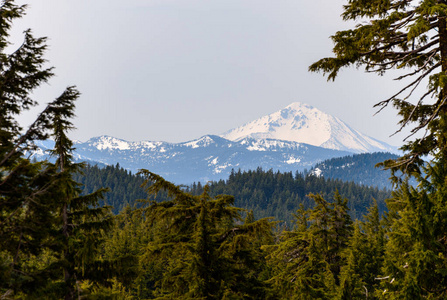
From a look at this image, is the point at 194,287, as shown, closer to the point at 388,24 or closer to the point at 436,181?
the point at 436,181

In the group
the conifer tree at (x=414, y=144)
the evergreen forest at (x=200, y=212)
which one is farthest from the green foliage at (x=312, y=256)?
the conifer tree at (x=414, y=144)

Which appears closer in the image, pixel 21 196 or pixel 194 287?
pixel 21 196

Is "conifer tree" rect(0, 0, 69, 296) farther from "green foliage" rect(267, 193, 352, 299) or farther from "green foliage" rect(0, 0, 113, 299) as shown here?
"green foliage" rect(267, 193, 352, 299)

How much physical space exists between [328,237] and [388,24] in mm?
14581

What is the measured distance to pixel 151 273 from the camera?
142 feet

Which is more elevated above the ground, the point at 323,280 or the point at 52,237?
the point at 52,237

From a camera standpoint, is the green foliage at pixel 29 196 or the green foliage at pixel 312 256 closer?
the green foliage at pixel 29 196

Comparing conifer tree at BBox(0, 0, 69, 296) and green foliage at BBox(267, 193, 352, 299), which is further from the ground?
A: conifer tree at BBox(0, 0, 69, 296)

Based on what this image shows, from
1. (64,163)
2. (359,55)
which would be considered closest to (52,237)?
(64,163)

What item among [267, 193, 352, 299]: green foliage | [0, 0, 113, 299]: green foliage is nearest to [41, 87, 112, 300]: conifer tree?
[0, 0, 113, 299]: green foliage

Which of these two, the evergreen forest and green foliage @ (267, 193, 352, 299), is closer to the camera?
the evergreen forest

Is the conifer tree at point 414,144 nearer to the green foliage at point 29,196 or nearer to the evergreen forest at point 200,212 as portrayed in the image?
the evergreen forest at point 200,212

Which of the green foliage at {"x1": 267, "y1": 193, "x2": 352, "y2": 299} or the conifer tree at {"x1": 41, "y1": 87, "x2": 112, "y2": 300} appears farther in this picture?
the green foliage at {"x1": 267, "y1": 193, "x2": 352, "y2": 299}

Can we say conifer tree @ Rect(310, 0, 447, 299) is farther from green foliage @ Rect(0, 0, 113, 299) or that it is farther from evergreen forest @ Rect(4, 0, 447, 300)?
green foliage @ Rect(0, 0, 113, 299)
